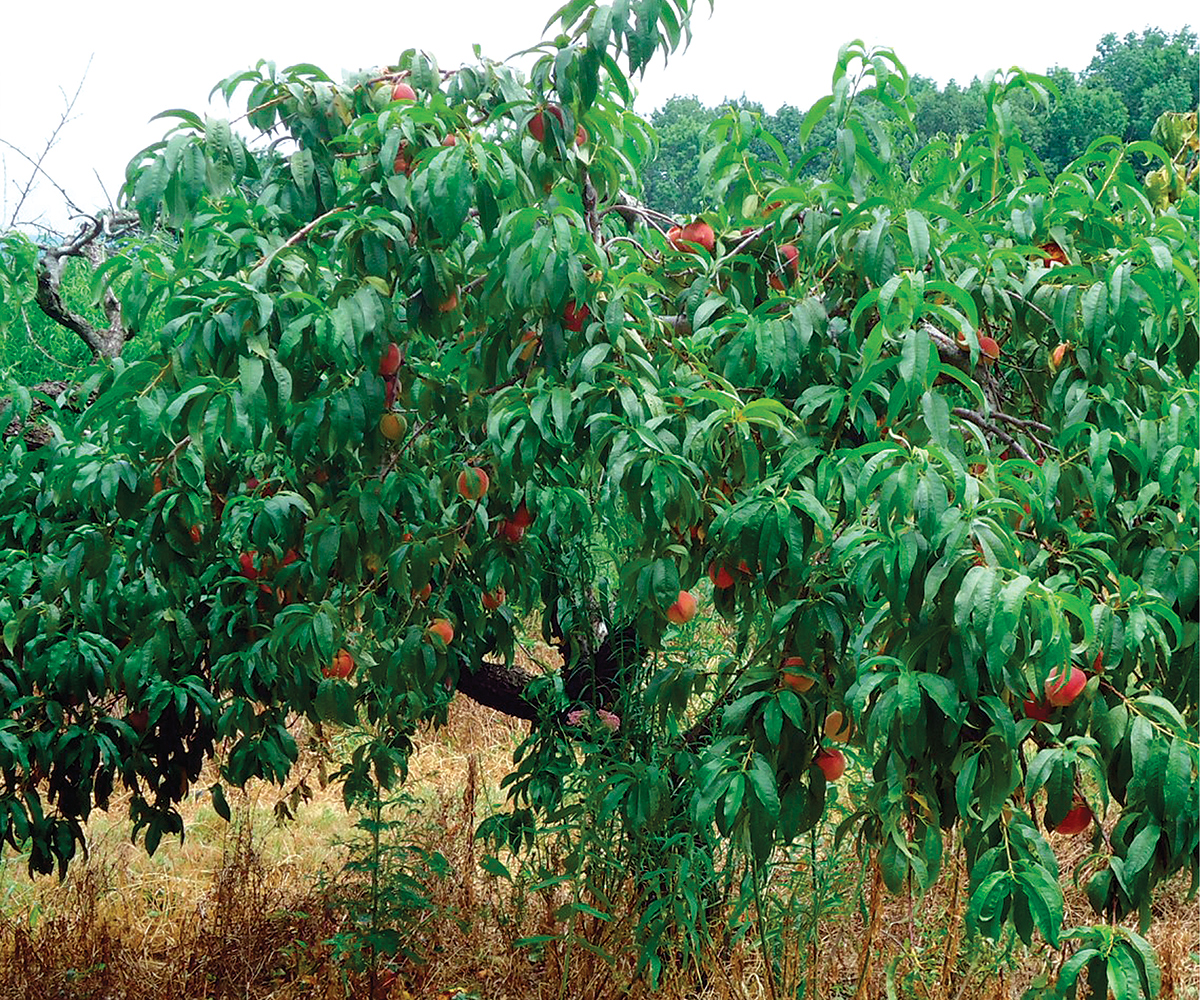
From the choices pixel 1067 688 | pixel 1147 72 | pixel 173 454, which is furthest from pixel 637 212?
pixel 1147 72

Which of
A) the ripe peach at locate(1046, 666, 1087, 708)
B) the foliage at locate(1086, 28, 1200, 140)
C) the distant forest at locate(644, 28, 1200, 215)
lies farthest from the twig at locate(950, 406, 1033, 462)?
the foliage at locate(1086, 28, 1200, 140)

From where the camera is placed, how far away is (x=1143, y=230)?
167 cm

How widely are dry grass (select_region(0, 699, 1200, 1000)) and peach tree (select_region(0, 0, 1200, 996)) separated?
0.39m

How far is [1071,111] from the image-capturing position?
55.3ft

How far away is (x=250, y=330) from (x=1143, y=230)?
47.3 inches

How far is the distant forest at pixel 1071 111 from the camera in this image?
642 inches

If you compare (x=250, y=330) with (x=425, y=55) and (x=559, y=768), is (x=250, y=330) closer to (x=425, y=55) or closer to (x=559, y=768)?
(x=425, y=55)

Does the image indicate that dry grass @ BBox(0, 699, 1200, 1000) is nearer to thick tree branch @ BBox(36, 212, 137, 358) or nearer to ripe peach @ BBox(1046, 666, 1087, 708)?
ripe peach @ BBox(1046, 666, 1087, 708)

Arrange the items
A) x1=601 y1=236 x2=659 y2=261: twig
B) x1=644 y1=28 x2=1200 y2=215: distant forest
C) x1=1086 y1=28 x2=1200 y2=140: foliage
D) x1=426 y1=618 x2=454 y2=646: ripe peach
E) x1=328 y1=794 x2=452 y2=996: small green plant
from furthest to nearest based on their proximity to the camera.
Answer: x1=1086 y1=28 x2=1200 y2=140: foliage < x1=644 y1=28 x2=1200 y2=215: distant forest < x1=328 y1=794 x2=452 y2=996: small green plant < x1=426 y1=618 x2=454 y2=646: ripe peach < x1=601 y1=236 x2=659 y2=261: twig

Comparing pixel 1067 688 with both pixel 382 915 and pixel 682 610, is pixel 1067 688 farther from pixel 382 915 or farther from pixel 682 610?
pixel 382 915

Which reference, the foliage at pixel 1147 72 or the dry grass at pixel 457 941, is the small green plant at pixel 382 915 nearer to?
the dry grass at pixel 457 941

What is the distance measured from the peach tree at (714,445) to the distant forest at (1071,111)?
13.7m

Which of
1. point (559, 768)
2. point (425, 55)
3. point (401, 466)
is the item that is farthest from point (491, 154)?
point (559, 768)

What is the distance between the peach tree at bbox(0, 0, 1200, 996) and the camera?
48.6 inches
